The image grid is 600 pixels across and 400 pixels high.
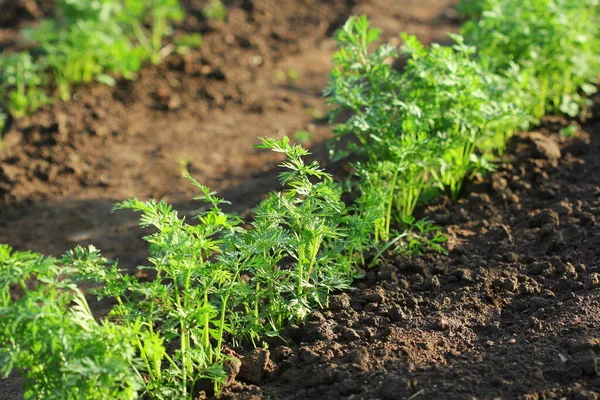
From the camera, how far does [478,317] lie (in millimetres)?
4016

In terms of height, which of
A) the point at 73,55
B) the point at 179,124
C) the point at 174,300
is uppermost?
the point at 73,55

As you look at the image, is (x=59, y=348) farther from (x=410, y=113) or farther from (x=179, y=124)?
(x=179, y=124)

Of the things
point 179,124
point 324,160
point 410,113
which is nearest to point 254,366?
point 410,113

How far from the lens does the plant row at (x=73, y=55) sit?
7059 millimetres

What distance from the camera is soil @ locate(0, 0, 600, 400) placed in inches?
142

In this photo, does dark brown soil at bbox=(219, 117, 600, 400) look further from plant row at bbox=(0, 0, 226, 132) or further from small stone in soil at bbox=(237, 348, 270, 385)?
plant row at bbox=(0, 0, 226, 132)

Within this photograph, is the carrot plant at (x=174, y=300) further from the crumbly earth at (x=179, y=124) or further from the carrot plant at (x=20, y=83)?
the carrot plant at (x=20, y=83)

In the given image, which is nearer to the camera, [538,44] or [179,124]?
[538,44]

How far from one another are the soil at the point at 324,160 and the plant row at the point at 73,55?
0.16m

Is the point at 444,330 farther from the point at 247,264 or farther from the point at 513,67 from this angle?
the point at 513,67

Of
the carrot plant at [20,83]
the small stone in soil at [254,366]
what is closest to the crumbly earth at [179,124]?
the carrot plant at [20,83]

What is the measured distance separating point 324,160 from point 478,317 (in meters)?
2.20

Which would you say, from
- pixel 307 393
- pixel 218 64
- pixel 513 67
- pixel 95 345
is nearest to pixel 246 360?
pixel 307 393

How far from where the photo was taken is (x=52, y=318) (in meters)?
3.05
